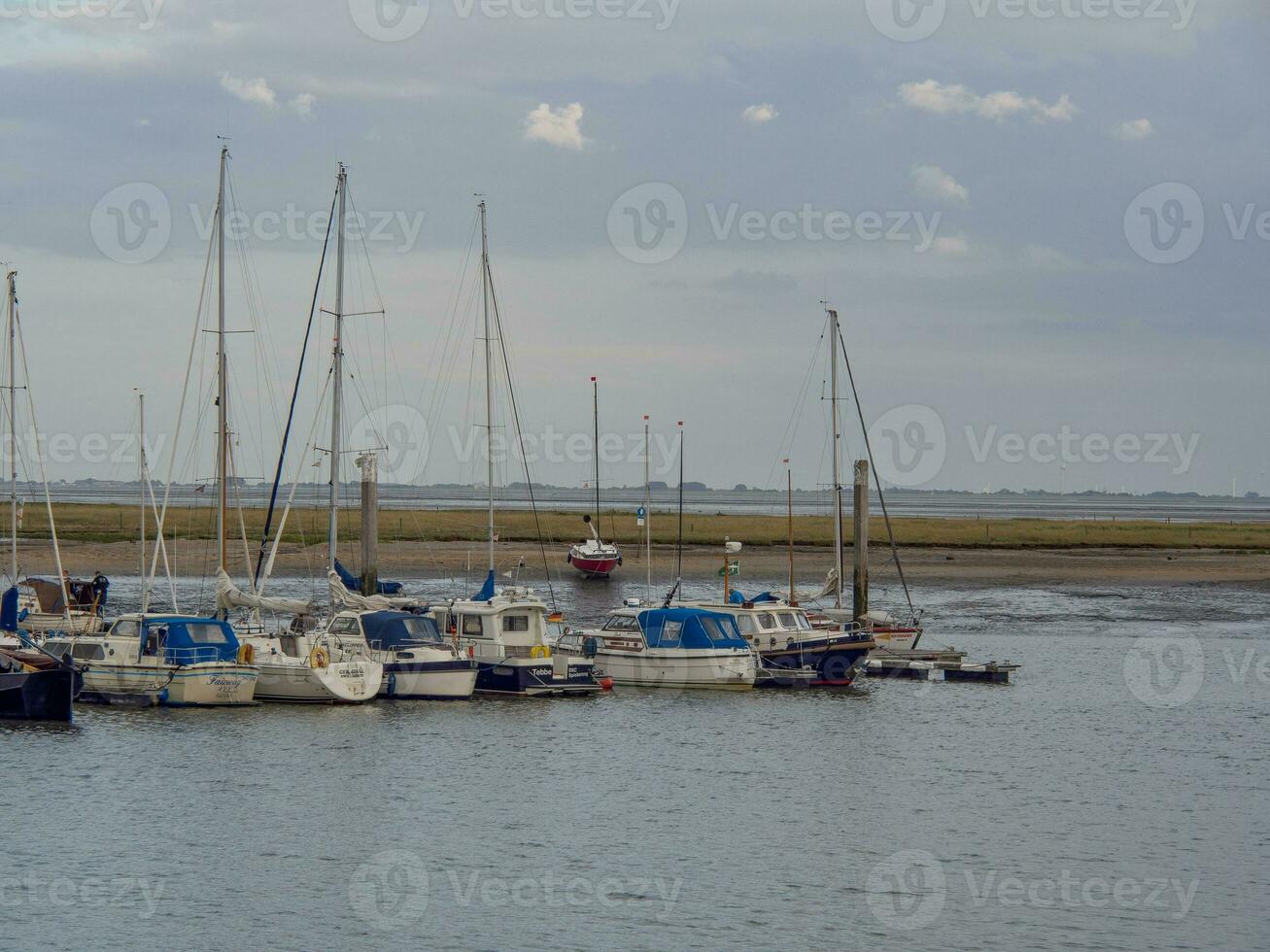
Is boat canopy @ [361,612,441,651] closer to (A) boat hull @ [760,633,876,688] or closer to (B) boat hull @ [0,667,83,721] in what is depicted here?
(B) boat hull @ [0,667,83,721]

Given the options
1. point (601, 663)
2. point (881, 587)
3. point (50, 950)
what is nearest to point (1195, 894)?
point (50, 950)

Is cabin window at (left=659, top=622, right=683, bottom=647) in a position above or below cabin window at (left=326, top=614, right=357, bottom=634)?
below

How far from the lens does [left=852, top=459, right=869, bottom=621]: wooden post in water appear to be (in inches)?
2157

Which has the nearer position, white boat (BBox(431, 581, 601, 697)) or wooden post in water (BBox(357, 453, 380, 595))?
white boat (BBox(431, 581, 601, 697))

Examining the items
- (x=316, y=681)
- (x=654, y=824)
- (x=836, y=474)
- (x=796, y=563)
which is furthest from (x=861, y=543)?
(x=796, y=563)

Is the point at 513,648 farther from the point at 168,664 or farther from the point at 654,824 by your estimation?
the point at 654,824

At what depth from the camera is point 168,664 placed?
132 feet

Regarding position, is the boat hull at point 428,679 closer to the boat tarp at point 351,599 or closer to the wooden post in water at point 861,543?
the boat tarp at point 351,599

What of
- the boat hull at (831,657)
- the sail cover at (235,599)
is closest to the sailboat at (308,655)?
the sail cover at (235,599)

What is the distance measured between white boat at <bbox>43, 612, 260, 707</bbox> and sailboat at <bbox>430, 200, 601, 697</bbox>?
6737mm

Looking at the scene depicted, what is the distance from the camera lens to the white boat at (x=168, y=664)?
40.2 metres

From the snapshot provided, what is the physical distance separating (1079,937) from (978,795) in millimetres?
9838

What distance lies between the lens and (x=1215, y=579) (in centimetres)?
8762

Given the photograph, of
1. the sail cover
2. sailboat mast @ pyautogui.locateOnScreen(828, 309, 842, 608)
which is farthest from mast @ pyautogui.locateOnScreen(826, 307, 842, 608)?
the sail cover
